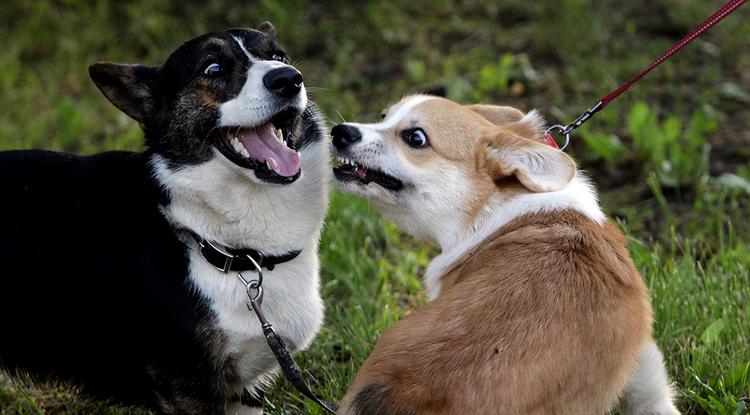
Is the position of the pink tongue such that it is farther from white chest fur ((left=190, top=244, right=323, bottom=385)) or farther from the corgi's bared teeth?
white chest fur ((left=190, top=244, right=323, bottom=385))

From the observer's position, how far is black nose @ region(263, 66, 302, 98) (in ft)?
9.31

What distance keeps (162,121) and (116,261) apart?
0.49 meters

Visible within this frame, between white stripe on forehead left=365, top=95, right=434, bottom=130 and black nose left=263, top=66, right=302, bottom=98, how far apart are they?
0.35 meters

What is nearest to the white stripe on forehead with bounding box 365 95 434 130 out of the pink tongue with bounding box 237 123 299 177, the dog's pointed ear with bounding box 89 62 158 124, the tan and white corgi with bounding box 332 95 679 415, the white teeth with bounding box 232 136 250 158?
the tan and white corgi with bounding box 332 95 679 415

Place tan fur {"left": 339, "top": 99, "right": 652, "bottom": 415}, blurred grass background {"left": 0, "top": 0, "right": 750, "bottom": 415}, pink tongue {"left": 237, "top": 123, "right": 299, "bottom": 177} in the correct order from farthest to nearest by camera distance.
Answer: blurred grass background {"left": 0, "top": 0, "right": 750, "bottom": 415} < pink tongue {"left": 237, "top": 123, "right": 299, "bottom": 177} < tan fur {"left": 339, "top": 99, "right": 652, "bottom": 415}

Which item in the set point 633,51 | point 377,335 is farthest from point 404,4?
point 377,335

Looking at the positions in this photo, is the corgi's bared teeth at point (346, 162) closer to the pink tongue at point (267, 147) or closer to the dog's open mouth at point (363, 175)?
the dog's open mouth at point (363, 175)

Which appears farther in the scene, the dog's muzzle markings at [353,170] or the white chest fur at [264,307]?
the dog's muzzle markings at [353,170]

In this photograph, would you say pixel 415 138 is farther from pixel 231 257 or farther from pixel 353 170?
pixel 231 257

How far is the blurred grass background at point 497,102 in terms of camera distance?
11.1 ft

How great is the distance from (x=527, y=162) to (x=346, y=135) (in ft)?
1.94

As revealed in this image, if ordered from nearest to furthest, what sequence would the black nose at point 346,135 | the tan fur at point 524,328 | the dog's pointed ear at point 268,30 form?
the tan fur at point 524,328
the black nose at point 346,135
the dog's pointed ear at point 268,30

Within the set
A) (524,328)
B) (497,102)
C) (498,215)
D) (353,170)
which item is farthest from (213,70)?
(497,102)

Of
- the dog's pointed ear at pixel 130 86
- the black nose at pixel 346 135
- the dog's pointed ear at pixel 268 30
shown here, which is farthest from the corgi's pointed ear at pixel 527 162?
the dog's pointed ear at pixel 130 86
